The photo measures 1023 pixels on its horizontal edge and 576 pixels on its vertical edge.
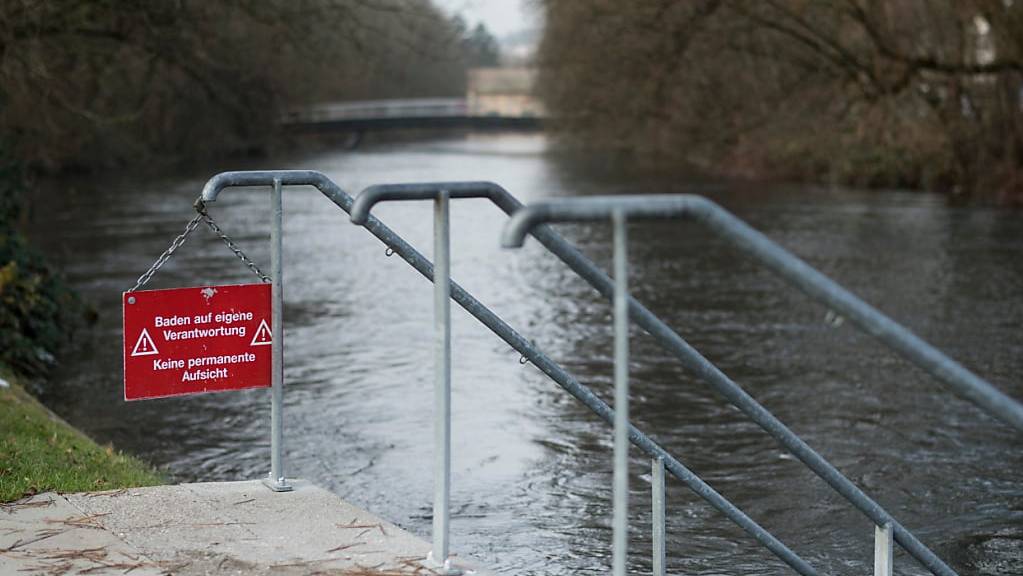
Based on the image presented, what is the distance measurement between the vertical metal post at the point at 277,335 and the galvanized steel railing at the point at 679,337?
128 millimetres

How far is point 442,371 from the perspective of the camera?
4039mm

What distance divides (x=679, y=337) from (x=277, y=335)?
150 centimetres

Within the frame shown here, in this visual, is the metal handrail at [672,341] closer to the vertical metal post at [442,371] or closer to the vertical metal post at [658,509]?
the vertical metal post at [442,371]

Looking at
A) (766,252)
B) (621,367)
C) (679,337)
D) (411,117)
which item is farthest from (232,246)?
(411,117)

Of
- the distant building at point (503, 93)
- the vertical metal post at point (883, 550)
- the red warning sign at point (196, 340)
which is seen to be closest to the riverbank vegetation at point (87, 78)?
the red warning sign at point (196, 340)

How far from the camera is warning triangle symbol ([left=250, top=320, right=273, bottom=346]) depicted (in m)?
5.11

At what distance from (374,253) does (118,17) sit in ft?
21.1

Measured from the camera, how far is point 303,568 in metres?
4.07

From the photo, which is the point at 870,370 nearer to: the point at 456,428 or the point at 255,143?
the point at 456,428

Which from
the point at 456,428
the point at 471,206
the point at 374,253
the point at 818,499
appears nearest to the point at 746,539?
the point at 818,499

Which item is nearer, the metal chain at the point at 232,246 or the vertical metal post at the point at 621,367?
the vertical metal post at the point at 621,367

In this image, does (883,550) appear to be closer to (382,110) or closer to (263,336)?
(263,336)

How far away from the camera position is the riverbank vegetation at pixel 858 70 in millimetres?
28672

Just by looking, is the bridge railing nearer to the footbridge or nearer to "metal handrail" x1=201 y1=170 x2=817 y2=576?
the footbridge
